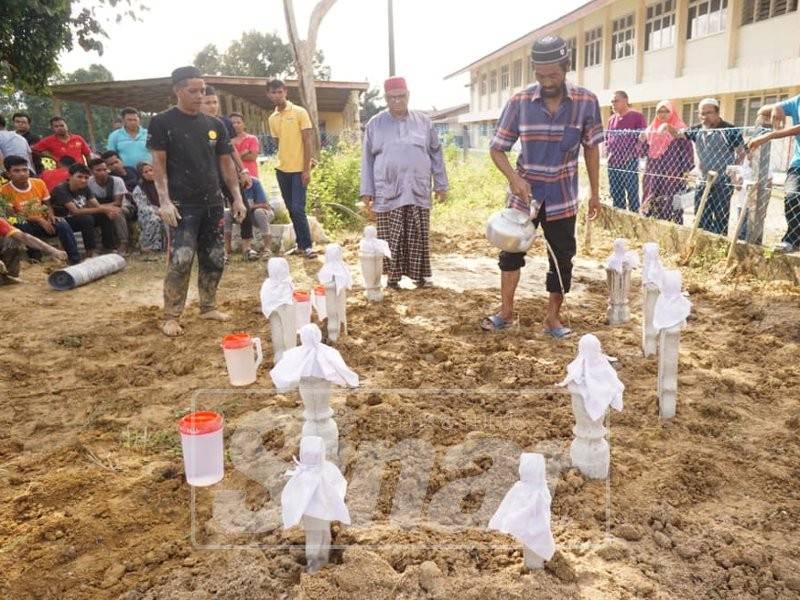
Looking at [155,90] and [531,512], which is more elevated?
[155,90]

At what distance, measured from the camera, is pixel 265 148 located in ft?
63.8

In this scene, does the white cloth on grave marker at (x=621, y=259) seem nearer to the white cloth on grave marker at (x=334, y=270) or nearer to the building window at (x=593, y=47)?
the white cloth on grave marker at (x=334, y=270)

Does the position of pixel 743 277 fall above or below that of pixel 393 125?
below

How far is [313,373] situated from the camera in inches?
87.3

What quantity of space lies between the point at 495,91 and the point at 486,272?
1074 inches

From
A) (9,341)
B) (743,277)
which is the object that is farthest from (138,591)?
(743,277)

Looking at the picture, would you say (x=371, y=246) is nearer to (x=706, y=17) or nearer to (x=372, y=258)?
(x=372, y=258)

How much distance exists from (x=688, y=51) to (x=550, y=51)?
47.9ft

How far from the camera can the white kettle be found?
3674 millimetres

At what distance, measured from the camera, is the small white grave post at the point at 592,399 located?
2139 mm

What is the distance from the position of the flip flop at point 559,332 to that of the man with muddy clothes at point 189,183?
2211 millimetres

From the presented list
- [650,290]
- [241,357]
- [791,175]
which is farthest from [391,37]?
[241,357]

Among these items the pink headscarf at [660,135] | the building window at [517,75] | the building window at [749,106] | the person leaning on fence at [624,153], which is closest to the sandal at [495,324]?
the pink headscarf at [660,135]

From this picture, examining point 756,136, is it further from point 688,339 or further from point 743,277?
point 688,339
